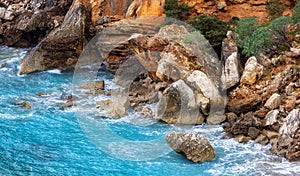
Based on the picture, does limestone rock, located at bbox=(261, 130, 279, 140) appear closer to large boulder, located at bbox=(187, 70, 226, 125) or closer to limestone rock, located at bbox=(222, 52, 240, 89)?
large boulder, located at bbox=(187, 70, 226, 125)

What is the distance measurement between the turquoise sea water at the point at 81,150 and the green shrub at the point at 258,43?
20.3 feet

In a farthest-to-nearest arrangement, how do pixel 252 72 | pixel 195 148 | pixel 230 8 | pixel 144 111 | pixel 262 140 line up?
pixel 230 8
pixel 144 111
pixel 252 72
pixel 262 140
pixel 195 148

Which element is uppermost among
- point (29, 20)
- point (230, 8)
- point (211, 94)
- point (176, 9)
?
point (230, 8)

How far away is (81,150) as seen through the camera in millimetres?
21312

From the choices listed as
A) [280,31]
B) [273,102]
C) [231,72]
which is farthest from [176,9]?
[273,102]

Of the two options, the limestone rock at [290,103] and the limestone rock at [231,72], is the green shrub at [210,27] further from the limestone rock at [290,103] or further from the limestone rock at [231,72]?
the limestone rock at [290,103]

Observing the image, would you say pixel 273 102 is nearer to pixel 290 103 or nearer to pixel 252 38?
pixel 290 103

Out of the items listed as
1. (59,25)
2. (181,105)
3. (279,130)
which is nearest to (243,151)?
(279,130)

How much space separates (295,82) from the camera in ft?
77.8

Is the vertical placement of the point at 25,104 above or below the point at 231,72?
below

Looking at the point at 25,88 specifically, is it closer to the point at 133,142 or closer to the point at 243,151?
the point at 133,142

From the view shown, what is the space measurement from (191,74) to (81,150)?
29.3 feet

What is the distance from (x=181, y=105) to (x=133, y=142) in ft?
12.8

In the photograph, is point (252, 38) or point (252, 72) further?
point (252, 38)
